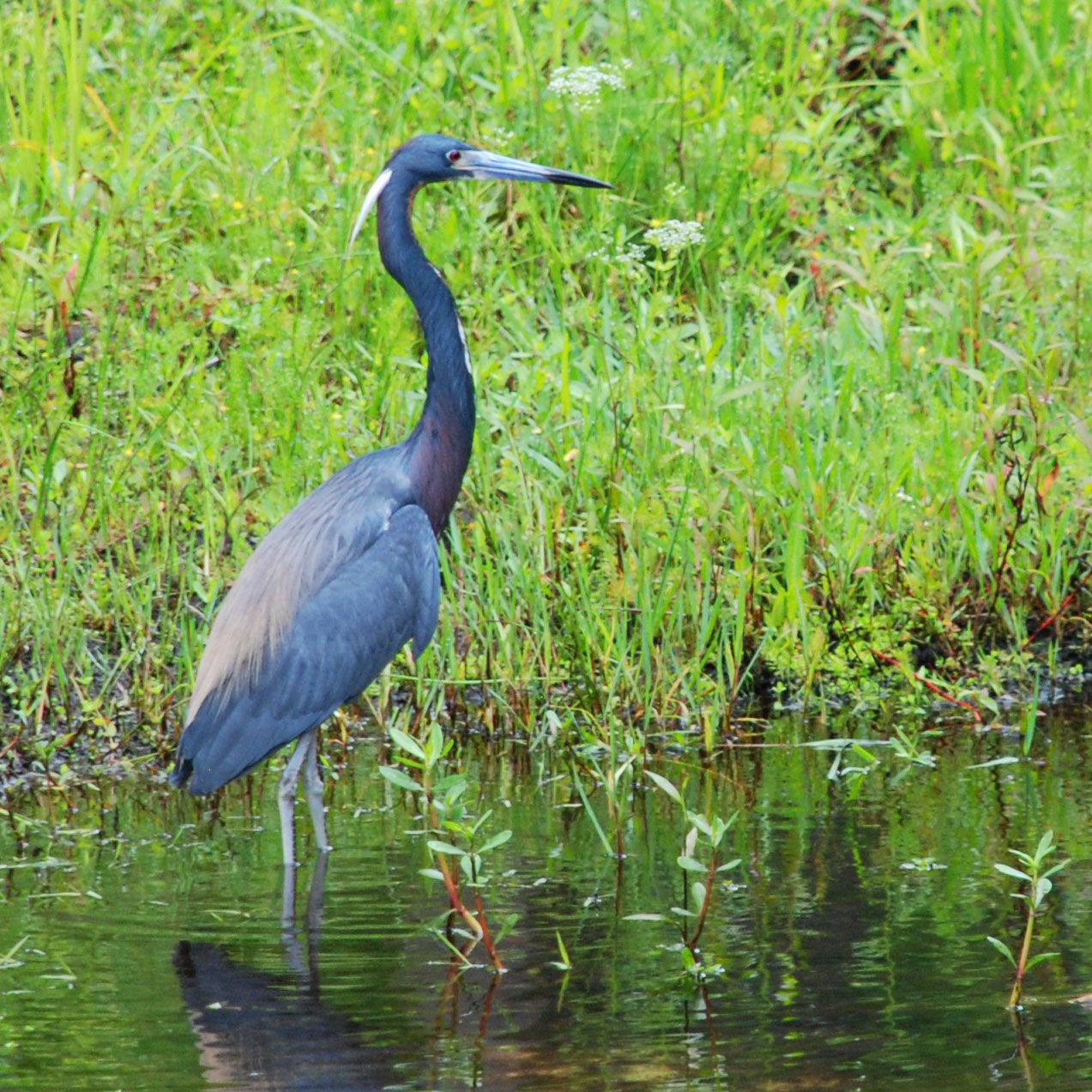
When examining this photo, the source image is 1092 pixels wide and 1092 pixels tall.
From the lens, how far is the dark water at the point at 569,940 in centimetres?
343

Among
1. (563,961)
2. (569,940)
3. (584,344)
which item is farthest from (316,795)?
(584,344)

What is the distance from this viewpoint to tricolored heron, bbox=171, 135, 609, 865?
4.91 m

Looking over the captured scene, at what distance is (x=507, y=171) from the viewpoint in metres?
5.59

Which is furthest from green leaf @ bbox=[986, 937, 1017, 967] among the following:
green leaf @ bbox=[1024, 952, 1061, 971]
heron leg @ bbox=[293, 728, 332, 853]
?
heron leg @ bbox=[293, 728, 332, 853]

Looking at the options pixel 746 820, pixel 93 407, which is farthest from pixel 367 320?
pixel 746 820

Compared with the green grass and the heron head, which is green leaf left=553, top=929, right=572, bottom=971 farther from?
the heron head

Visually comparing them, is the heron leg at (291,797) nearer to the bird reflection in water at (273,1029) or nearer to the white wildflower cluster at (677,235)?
the bird reflection in water at (273,1029)

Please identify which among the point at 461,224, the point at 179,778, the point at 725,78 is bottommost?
the point at 179,778

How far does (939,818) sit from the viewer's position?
4.76 meters

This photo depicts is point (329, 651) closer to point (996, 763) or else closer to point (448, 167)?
point (448, 167)

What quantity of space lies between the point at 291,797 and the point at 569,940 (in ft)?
3.47

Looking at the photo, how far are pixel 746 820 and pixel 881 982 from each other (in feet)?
3.52

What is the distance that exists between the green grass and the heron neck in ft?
1.22

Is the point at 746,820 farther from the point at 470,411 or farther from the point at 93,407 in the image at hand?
the point at 93,407
